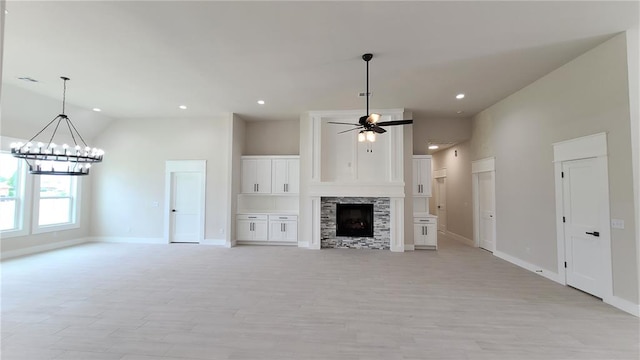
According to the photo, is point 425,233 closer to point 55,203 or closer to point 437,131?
point 437,131

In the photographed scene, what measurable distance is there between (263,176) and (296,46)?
Result: 4305 mm

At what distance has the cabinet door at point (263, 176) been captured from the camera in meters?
7.47

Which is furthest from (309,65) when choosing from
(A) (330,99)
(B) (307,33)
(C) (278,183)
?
(C) (278,183)

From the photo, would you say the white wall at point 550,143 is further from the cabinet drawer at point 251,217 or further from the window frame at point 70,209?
the window frame at point 70,209

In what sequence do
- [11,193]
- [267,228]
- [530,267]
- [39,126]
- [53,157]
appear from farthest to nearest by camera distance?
[267,228] → [39,126] → [11,193] → [530,267] → [53,157]

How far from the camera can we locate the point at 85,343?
270cm

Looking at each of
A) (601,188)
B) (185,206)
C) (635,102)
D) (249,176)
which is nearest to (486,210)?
(601,188)

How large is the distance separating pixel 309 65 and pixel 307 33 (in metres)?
0.87

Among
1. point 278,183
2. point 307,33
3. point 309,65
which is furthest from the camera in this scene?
point 278,183

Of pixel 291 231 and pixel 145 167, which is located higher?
pixel 145 167

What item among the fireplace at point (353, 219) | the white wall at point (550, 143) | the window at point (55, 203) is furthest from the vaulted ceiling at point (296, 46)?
the fireplace at point (353, 219)

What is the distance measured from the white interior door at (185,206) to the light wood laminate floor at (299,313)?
2.02 m

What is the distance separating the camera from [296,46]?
374 centimetres

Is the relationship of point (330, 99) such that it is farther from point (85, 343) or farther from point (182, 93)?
point (85, 343)
